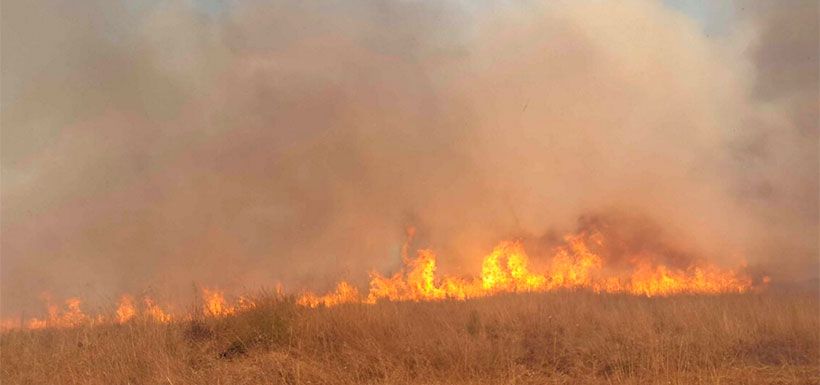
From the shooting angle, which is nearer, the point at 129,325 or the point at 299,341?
the point at 299,341

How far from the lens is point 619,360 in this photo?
10.8m

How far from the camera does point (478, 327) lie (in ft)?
46.5

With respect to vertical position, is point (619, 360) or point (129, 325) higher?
point (129, 325)

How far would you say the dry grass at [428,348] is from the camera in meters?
9.55

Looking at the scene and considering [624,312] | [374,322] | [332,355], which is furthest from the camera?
[624,312]

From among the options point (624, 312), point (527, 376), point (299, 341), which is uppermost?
point (624, 312)

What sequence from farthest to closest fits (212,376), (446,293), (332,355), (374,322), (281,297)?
(446,293) → (281,297) → (374,322) → (332,355) → (212,376)

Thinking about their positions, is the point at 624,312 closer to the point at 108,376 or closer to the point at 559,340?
the point at 559,340

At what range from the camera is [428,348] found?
10703 millimetres

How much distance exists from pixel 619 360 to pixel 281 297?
7844mm

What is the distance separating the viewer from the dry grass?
9.55 meters

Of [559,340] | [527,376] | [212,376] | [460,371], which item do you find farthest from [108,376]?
[559,340]

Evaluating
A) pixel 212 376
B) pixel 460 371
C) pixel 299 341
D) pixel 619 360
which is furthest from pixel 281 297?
pixel 619 360

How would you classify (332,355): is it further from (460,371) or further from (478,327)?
(478,327)
